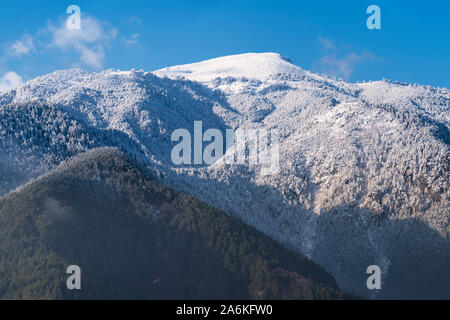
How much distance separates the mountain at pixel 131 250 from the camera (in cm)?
15125

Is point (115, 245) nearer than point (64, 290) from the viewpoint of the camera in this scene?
No

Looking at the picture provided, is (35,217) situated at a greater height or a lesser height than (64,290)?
greater

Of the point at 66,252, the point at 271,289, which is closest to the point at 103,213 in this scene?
the point at 66,252

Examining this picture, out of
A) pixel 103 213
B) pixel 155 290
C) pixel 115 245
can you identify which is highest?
pixel 103 213

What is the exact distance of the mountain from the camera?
496 ft

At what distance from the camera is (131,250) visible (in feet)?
566

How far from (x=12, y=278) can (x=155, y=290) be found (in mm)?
37618

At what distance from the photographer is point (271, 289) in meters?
160
